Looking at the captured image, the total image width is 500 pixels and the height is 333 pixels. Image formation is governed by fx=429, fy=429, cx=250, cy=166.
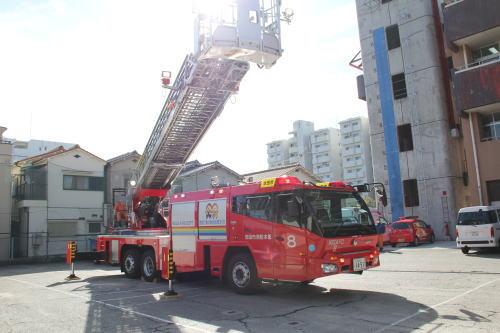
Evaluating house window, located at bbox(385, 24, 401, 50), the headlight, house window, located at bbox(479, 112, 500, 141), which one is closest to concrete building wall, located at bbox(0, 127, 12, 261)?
the headlight

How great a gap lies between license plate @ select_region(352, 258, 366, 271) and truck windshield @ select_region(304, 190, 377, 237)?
572mm

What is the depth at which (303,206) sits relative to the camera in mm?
9312

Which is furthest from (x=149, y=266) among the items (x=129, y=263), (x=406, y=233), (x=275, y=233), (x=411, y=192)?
(x=411, y=192)

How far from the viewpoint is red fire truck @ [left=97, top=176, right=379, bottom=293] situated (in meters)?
9.12

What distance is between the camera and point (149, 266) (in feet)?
45.5

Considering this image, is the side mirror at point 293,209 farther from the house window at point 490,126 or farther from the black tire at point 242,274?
A: the house window at point 490,126

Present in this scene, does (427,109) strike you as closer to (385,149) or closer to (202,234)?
(385,149)

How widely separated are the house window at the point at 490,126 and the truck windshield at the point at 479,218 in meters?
7.86

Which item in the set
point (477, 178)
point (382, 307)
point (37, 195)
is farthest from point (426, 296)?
point (37, 195)

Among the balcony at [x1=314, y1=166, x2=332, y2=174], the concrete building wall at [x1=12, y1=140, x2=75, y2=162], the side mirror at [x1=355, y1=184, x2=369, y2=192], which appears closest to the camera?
the side mirror at [x1=355, y1=184, x2=369, y2=192]

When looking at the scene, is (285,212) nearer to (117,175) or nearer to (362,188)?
(362,188)

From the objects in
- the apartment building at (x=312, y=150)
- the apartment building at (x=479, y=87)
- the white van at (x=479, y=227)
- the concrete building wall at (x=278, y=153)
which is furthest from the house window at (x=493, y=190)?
the concrete building wall at (x=278, y=153)

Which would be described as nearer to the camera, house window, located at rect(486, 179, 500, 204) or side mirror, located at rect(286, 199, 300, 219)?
side mirror, located at rect(286, 199, 300, 219)

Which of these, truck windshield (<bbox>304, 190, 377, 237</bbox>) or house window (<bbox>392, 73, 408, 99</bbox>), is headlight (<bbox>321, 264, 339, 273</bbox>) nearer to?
truck windshield (<bbox>304, 190, 377, 237</bbox>)
